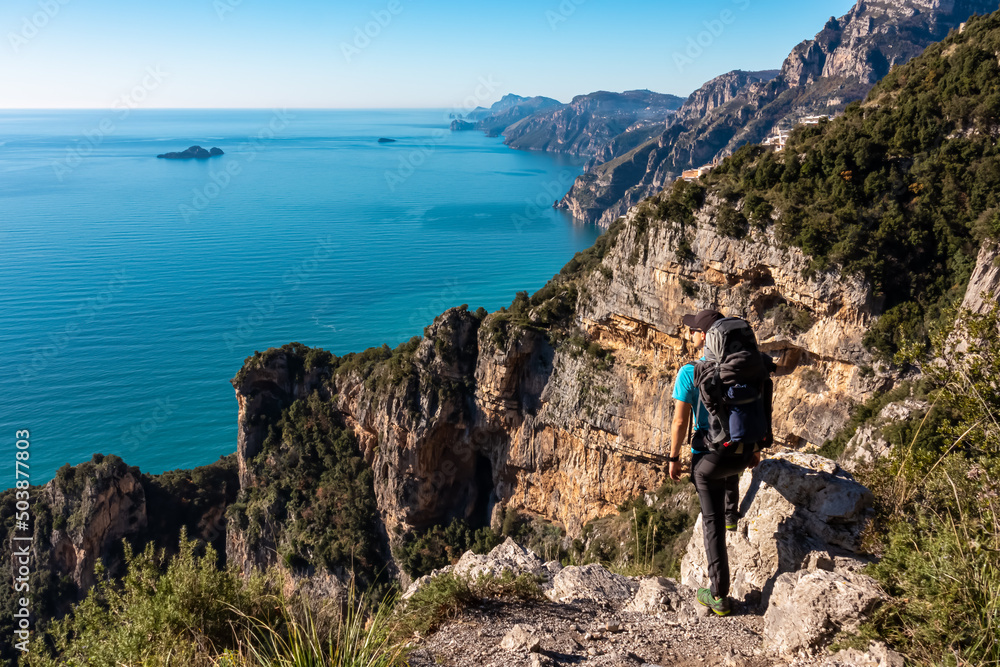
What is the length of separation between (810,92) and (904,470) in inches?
5652

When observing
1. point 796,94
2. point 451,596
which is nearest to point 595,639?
point 451,596

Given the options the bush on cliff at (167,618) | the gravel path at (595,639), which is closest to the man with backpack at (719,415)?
the gravel path at (595,639)

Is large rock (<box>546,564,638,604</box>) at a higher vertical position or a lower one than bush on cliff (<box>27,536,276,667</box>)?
lower

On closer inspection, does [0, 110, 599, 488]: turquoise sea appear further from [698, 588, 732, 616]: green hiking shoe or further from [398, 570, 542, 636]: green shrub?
[698, 588, 732, 616]: green hiking shoe

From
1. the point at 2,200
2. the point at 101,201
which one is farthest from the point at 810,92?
the point at 2,200

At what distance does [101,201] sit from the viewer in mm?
115812

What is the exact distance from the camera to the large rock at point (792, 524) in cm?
572

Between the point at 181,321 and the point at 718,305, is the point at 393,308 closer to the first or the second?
the point at 181,321

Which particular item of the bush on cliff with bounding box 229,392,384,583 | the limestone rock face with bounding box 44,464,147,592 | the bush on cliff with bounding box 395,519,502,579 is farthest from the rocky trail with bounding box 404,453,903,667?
the limestone rock face with bounding box 44,464,147,592

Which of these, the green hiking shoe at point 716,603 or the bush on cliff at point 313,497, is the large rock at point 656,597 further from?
the bush on cliff at point 313,497

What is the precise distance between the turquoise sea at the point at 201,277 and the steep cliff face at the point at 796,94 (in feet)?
53.6

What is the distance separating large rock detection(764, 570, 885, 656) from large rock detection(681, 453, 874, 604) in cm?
77

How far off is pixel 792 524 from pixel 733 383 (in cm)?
210

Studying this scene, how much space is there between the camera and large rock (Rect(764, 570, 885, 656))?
4.39m
